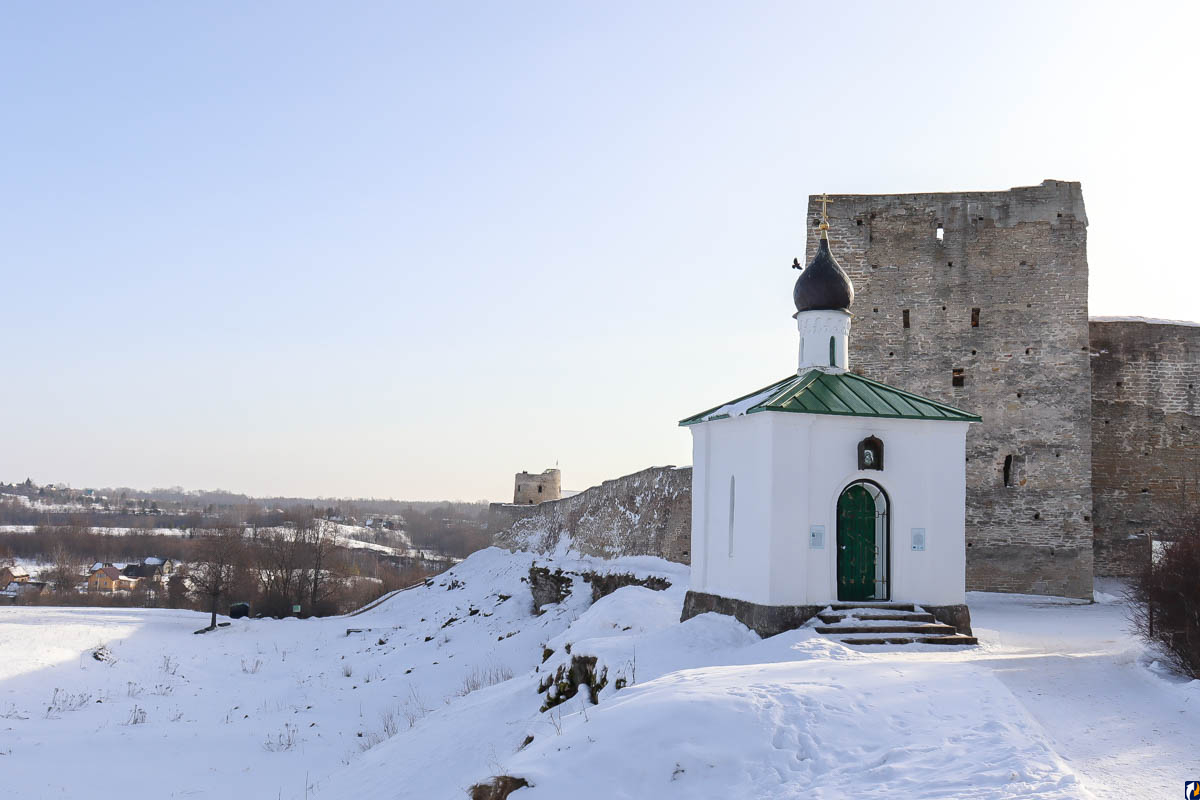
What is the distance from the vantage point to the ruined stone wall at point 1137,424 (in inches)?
781

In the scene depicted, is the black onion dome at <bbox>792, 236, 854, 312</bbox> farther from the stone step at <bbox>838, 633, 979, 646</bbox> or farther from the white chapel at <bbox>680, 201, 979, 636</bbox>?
the stone step at <bbox>838, 633, 979, 646</bbox>

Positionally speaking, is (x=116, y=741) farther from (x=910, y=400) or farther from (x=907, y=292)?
(x=907, y=292)

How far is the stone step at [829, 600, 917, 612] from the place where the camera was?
11039 mm

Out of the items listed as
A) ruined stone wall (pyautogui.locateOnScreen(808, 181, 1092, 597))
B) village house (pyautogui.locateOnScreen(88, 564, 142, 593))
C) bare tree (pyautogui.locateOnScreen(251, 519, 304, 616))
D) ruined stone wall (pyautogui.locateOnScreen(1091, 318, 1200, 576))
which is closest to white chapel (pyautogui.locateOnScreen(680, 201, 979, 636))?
ruined stone wall (pyautogui.locateOnScreen(808, 181, 1092, 597))

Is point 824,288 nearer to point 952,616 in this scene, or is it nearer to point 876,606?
point 876,606

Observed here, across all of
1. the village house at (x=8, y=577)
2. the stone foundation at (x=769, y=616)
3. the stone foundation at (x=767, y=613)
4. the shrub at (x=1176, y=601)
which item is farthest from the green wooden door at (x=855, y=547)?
the village house at (x=8, y=577)

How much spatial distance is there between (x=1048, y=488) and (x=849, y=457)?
9.34m

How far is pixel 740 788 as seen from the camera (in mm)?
5762

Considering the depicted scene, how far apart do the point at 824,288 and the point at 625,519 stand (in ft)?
38.3

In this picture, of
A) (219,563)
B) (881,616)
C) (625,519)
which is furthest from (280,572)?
(881,616)

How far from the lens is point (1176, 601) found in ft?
27.9

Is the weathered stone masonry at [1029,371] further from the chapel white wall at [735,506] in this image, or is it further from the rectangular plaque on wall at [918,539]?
the rectangular plaque on wall at [918,539]

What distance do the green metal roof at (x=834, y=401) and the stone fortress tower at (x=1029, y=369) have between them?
715 centimetres

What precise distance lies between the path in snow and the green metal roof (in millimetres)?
2924
